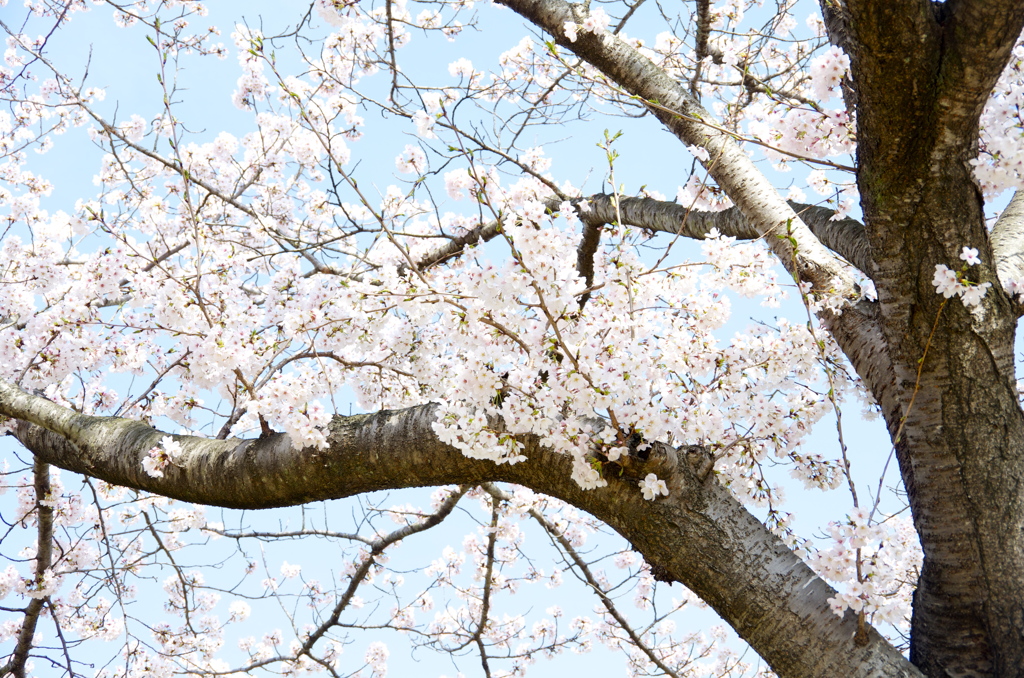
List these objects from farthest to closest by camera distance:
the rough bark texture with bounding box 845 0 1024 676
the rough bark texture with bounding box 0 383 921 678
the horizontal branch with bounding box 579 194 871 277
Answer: the horizontal branch with bounding box 579 194 871 277 → the rough bark texture with bounding box 0 383 921 678 → the rough bark texture with bounding box 845 0 1024 676

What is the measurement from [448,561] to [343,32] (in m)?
4.35

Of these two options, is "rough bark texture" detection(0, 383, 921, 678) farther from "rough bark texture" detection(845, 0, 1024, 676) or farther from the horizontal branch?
the horizontal branch

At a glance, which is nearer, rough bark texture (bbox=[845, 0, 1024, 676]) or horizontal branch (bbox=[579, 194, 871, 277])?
rough bark texture (bbox=[845, 0, 1024, 676])

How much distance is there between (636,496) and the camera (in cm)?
208

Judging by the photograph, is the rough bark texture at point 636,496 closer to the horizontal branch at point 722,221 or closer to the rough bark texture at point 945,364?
the rough bark texture at point 945,364

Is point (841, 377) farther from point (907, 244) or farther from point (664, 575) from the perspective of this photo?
point (664, 575)

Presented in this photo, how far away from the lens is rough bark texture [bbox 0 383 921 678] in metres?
1.95

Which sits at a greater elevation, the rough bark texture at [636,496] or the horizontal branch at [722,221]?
the horizontal branch at [722,221]

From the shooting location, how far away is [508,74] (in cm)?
523

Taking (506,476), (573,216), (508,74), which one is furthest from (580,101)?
(506,476)

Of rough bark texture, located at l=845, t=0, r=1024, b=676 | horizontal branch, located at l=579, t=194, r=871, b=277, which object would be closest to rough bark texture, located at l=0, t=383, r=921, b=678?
rough bark texture, located at l=845, t=0, r=1024, b=676

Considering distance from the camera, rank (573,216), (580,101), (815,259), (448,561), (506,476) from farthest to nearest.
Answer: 1. (448,561)
2. (580,101)
3. (815,259)
4. (506,476)
5. (573,216)

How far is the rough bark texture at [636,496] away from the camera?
6.40 feet

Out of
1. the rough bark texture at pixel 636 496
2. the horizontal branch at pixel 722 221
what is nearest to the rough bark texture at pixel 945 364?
the rough bark texture at pixel 636 496
